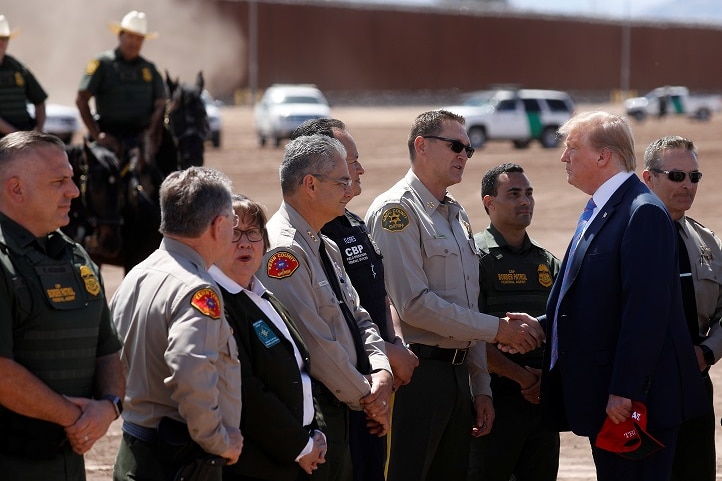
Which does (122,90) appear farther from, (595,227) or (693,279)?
(595,227)

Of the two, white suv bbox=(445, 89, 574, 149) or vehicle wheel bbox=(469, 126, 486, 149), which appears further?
white suv bbox=(445, 89, 574, 149)

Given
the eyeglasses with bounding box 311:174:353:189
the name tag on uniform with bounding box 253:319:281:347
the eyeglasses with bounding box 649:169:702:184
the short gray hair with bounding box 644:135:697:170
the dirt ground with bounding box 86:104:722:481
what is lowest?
the dirt ground with bounding box 86:104:722:481

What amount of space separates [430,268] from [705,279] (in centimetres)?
145

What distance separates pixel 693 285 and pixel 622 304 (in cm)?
110

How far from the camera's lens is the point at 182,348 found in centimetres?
376

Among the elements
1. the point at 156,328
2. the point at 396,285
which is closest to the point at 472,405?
the point at 396,285

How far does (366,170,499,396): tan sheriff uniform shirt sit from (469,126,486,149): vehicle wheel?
2903 cm

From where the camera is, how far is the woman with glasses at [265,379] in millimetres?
4160

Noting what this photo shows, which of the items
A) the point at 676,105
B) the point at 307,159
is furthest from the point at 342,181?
the point at 676,105

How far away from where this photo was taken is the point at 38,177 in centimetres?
396

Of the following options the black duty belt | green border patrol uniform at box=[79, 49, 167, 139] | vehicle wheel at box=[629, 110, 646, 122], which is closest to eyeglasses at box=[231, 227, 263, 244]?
the black duty belt

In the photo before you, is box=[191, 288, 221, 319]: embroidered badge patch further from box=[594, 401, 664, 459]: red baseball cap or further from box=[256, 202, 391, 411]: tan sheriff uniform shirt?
box=[594, 401, 664, 459]: red baseball cap

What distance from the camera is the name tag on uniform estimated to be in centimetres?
418

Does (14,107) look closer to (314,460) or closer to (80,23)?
(314,460)
